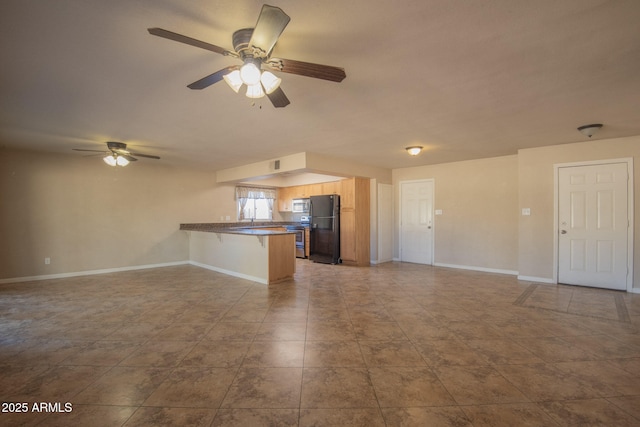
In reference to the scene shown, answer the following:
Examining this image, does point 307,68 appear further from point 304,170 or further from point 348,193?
point 348,193

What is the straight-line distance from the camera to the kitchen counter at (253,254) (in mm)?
4707

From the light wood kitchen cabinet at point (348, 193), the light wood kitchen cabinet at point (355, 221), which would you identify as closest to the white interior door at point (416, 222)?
the light wood kitchen cabinet at point (355, 221)

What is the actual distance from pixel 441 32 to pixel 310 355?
260 centimetres

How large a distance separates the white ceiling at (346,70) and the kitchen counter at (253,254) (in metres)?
1.77

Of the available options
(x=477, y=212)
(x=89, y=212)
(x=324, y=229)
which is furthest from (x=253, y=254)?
(x=477, y=212)

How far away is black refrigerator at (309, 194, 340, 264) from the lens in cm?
659

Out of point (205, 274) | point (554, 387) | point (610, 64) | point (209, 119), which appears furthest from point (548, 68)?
point (205, 274)

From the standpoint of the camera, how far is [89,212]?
18.2 ft

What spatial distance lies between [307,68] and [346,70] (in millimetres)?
593

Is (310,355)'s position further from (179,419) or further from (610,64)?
(610,64)

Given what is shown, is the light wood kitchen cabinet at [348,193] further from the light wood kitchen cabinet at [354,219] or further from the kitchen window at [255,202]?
the kitchen window at [255,202]

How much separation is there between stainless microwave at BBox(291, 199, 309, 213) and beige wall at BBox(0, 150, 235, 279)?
247cm

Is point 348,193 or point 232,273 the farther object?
point 348,193

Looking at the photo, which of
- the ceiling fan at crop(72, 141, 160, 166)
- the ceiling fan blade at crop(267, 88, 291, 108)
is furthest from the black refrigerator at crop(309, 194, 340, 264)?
the ceiling fan blade at crop(267, 88, 291, 108)
